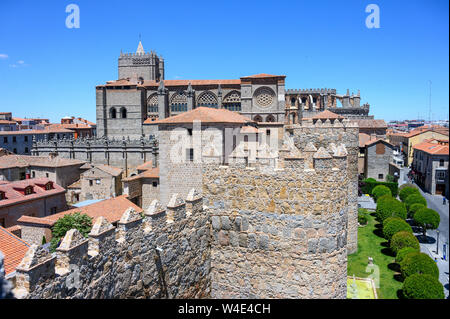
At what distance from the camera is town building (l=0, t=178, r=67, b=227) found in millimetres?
23781

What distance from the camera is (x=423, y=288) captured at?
43.9 feet

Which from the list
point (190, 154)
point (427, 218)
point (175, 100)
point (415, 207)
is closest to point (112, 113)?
point (175, 100)

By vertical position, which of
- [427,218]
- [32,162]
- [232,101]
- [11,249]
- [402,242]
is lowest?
[402,242]

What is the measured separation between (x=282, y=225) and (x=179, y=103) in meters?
43.3

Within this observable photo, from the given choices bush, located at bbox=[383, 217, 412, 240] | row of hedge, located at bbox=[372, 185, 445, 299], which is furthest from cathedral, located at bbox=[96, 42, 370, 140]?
bush, located at bbox=[383, 217, 412, 240]

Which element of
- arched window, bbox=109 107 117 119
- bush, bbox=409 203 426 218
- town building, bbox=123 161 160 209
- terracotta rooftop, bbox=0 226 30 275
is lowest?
bush, bbox=409 203 426 218

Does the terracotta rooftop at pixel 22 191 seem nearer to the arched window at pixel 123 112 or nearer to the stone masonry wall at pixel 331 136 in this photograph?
the arched window at pixel 123 112

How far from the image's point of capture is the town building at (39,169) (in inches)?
1318

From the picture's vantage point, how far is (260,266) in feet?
22.3

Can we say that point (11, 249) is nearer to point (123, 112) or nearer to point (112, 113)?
point (123, 112)

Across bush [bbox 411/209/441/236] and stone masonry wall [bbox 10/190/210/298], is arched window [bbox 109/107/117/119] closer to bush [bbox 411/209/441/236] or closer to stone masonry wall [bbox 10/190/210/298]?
bush [bbox 411/209/441/236]

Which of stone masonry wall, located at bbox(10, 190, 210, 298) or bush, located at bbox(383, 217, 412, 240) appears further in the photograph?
bush, located at bbox(383, 217, 412, 240)

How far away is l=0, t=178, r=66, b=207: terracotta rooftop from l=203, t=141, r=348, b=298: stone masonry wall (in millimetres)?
22108
